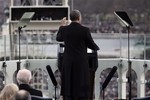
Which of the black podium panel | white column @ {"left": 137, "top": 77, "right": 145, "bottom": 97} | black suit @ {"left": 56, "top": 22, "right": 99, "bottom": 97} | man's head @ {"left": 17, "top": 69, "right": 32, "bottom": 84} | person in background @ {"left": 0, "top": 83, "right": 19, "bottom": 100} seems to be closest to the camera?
person in background @ {"left": 0, "top": 83, "right": 19, "bottom": 100}

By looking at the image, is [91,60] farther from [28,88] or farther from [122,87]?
[122,87]

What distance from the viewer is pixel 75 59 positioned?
6465mm

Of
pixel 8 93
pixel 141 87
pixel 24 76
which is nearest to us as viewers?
pixel 8 93

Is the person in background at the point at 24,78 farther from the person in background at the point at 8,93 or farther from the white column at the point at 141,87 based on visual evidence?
the white column at the point at 141,87

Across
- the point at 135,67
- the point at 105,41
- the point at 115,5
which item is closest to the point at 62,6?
the point at 105,41

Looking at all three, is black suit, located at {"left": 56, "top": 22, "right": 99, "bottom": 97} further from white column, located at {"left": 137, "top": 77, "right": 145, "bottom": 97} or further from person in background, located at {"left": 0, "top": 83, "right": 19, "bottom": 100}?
white column, located at {"left": 137, "top": 77, "right": 145, "bottom": 97}

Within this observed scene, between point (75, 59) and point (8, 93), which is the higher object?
point (75, 59)

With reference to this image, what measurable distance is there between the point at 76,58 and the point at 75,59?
0.7 inches

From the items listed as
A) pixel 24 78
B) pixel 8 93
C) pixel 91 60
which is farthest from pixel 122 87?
pixel 8 93

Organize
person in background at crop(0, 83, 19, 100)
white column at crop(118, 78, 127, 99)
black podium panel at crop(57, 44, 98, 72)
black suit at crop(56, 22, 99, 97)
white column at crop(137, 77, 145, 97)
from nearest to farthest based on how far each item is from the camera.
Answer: person in background at crop(0, 83, 19, 100), black suit at crop(56, 22, 99, 97), black podium panel at crop(57, 44, 98, 72), white column at crop(137, 77, 145, 97), white column at crop(118, 78, 127, 99)

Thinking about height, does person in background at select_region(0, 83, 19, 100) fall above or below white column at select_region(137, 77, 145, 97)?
above

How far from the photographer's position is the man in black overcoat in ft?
21.2

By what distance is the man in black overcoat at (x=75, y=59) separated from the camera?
255 inches

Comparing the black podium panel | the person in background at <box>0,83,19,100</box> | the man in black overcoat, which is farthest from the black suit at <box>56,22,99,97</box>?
the person in background at <box>0,83,19,100</box>
